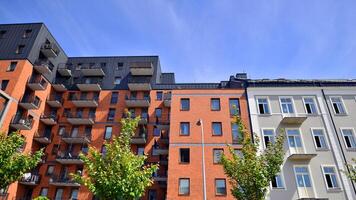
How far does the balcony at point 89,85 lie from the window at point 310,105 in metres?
29.8

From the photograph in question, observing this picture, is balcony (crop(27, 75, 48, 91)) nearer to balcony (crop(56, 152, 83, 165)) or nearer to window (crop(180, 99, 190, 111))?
balcony (crop(56, 152, 83, 165))

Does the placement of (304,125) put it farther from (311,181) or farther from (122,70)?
(122,70)

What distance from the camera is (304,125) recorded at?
2691 centimetres

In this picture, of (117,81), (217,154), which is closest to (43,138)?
(117,81)

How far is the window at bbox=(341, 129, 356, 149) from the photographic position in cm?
2562

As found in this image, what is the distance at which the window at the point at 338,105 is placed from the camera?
27.7 meters

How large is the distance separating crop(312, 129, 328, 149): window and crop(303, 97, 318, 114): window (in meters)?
2.39

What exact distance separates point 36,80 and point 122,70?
1309 centimetres

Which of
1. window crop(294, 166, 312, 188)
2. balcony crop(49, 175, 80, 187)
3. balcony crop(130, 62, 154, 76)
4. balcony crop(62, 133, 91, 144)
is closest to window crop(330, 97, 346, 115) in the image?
window crop(294, 166, 312, 188)

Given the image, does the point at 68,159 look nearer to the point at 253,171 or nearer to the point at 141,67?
the point at 141,67

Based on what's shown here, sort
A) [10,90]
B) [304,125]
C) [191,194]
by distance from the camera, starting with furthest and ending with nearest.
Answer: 1. [10,90]
2. [304,125]
3. [191,194]

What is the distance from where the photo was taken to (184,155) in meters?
27.7

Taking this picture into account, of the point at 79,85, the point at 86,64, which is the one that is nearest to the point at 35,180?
the point at 79,85

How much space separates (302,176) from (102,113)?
28.6 m
